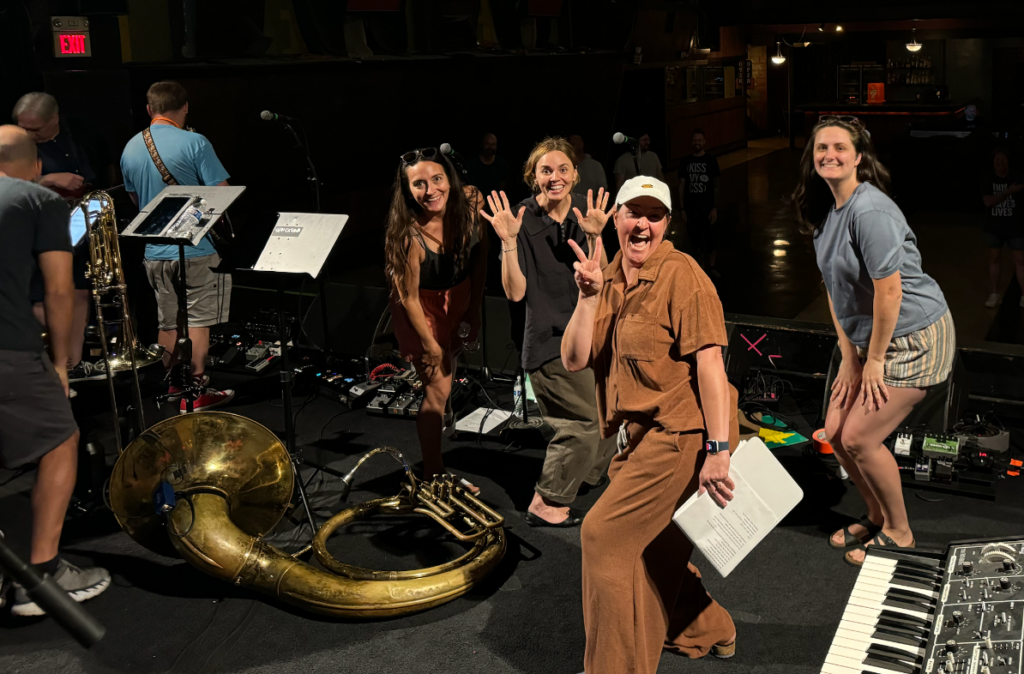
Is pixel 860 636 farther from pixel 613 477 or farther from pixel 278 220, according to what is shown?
pixel 278 220

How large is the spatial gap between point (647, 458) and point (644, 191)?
81 centimetres

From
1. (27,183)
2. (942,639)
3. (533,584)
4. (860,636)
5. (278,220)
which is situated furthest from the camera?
(278,220)

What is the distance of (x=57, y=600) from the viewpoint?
1.33 metres

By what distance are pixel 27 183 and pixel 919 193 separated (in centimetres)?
1179

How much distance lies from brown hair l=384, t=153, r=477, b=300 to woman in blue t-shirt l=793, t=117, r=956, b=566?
1540mm

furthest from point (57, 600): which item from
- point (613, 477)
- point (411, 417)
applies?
point (411, 417)

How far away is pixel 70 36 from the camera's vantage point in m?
7.03

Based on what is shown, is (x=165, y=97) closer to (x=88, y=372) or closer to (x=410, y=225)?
(x=88, y=372)

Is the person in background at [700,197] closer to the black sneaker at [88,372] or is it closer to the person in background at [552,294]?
the person in background at [552,294]

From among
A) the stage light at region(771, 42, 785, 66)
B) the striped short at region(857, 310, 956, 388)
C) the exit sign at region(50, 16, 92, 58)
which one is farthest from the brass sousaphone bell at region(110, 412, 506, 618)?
the stage light at region(771, 42, 785, 66)

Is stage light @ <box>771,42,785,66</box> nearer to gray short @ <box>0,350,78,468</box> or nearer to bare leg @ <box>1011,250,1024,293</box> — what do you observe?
bare leg @ <box>1011,250,1024,293</box>

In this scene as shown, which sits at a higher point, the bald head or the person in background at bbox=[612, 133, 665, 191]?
the bald head

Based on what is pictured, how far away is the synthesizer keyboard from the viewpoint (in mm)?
2064

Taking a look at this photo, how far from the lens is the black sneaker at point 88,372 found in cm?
585
